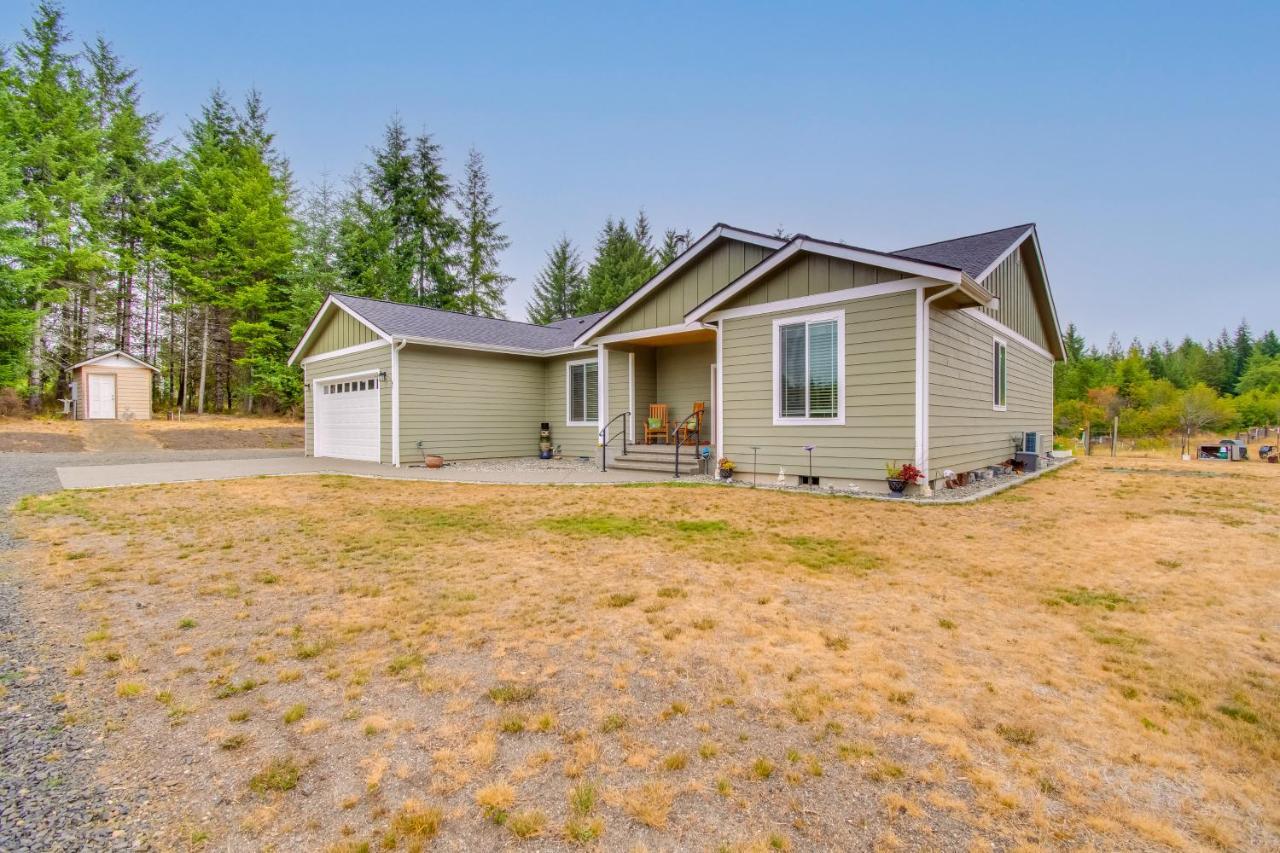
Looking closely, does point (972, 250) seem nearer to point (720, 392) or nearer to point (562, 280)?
point (720, 392)

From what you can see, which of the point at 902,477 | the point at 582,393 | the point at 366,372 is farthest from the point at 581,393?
the point at 902,477

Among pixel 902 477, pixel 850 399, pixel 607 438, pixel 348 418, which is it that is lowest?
pixel 902 477

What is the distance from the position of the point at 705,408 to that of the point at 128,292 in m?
30.2

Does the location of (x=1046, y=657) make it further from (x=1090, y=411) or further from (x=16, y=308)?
(x=16, y=308)

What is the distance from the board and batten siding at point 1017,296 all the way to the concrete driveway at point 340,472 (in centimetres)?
720

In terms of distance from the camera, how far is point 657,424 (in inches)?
485

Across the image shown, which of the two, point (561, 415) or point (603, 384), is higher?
point (603, 384)

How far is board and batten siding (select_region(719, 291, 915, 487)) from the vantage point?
7.80 meters

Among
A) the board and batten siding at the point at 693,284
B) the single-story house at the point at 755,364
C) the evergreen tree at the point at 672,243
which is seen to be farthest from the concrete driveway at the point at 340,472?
the evergreen tree at the point at 672,243

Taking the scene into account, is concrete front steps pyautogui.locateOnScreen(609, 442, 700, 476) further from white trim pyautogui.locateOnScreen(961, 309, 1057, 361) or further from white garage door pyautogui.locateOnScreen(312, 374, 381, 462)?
white garage door pyautogui.locateOnScreen(312, 374, 381, 462)

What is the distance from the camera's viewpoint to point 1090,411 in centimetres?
2425

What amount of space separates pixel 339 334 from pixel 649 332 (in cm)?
908

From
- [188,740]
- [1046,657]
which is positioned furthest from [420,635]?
[1046,657]

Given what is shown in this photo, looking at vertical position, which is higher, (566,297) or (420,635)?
(566,297)
